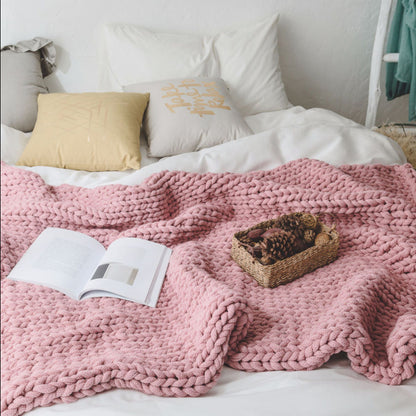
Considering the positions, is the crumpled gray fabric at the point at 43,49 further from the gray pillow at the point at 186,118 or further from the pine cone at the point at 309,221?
the pine cone at the point at 309,221

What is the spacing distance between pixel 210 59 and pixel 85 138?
62cm

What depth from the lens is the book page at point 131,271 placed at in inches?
31.9

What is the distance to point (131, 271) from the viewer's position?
85 centimetres

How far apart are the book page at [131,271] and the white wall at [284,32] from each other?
784mm

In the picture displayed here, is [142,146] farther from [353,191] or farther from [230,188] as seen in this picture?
[353,191]

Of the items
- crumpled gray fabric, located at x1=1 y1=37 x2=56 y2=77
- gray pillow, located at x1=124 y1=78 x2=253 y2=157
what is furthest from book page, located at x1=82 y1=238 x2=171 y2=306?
crumpled gray fabric, located at x1=1 y1=37 x2=56 y2=77

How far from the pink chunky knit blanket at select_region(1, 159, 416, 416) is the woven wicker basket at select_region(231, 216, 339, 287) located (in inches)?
0.7

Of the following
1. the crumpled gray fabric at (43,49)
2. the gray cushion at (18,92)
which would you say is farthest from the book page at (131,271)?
the crumpled gray fabric at (43,49)

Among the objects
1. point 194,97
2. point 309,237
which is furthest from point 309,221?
point 194,97

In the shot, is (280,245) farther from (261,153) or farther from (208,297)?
(261,153)

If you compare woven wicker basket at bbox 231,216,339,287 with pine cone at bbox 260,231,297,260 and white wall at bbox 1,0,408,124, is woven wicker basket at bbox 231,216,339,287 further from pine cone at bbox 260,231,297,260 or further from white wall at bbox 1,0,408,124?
white wall at bbox 1,0,408,124

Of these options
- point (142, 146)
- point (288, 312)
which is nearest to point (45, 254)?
point (288, 312)

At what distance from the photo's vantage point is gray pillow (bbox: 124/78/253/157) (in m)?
1.33

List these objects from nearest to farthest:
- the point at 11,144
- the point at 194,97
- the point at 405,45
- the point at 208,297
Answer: the point at 208,297, the point at 11,144, the point at 194,97, the point at 405,45
